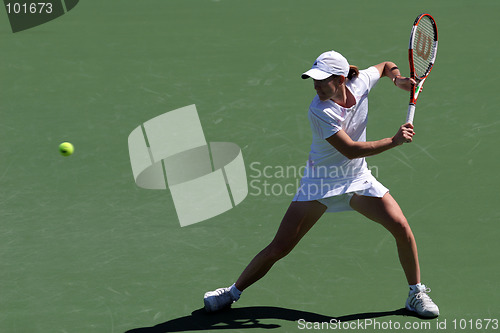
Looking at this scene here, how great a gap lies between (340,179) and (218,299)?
3.92 feet

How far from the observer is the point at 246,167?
27.4ft

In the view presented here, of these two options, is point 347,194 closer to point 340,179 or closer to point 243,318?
point 340,179

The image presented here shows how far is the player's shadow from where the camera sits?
6.30 m

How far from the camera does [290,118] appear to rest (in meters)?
8.99

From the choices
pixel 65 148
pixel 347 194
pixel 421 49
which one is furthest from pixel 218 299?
pixel 65 148

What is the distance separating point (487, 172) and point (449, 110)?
107 centimetres

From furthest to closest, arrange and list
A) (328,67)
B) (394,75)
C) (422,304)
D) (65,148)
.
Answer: (65,148) → (394,75) → (422,304) → (328,67)

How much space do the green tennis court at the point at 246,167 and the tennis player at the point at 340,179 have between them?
11.3 inches

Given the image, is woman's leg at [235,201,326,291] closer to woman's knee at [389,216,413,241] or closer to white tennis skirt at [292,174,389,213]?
white tennis skirt at [292,174,389,213]

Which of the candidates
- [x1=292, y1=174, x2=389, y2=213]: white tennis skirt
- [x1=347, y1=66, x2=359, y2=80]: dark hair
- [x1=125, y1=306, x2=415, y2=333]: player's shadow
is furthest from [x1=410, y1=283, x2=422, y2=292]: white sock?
[x1=347, y1=66, x2=359, y2=80]: dark hair

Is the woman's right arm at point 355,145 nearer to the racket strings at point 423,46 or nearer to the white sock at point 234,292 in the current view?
the racket strings at point 423,46

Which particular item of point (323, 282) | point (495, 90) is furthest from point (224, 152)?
point (495, 90)

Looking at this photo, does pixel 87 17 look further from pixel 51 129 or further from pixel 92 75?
pixel 51 129

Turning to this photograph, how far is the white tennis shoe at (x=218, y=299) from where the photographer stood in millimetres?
6418
